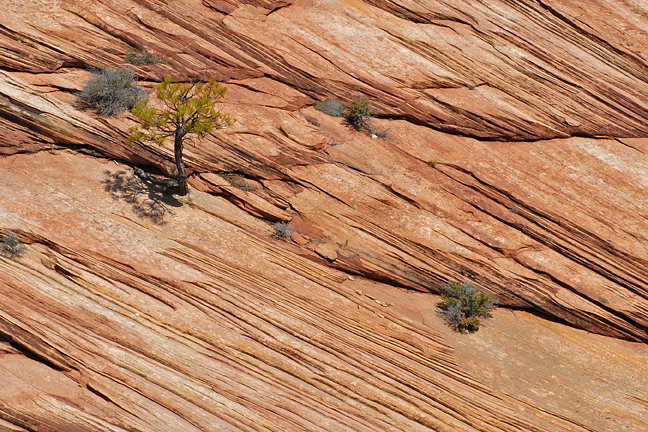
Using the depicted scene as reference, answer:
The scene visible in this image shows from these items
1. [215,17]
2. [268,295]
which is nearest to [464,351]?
[268,295]

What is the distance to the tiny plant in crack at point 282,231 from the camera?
42.6 ft

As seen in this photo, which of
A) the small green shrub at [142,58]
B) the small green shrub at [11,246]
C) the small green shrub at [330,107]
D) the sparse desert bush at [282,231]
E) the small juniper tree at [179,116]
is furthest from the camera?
the small green shrub at [330,107]

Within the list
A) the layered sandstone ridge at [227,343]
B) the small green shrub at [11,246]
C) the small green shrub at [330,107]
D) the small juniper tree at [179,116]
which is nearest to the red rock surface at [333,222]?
the layered sandstone ridge at [227,343]

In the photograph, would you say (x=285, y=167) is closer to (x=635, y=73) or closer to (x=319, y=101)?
(x=319, y=101)

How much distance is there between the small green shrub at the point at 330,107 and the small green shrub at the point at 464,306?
22.8 feet

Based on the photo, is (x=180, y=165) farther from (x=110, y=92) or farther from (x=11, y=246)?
(x=11, y=246)

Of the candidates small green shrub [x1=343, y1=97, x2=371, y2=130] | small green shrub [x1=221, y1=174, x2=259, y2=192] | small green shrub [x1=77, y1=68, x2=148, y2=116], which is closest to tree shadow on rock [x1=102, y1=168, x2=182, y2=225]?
small green shrub [x1=221, y1=174, x2=259, y2=192]

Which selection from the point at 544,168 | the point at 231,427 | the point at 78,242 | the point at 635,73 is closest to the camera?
the point at 231,427

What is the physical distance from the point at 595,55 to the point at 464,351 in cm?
1416

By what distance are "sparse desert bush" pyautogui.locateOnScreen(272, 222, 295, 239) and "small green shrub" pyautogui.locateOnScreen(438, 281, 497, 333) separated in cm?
489

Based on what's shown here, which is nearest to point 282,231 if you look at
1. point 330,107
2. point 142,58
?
point 330,107

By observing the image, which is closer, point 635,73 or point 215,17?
point 215,17

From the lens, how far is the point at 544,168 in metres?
16.2

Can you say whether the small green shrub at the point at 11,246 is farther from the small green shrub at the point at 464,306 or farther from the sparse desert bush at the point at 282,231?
the small green shrub at the point at 464,306
